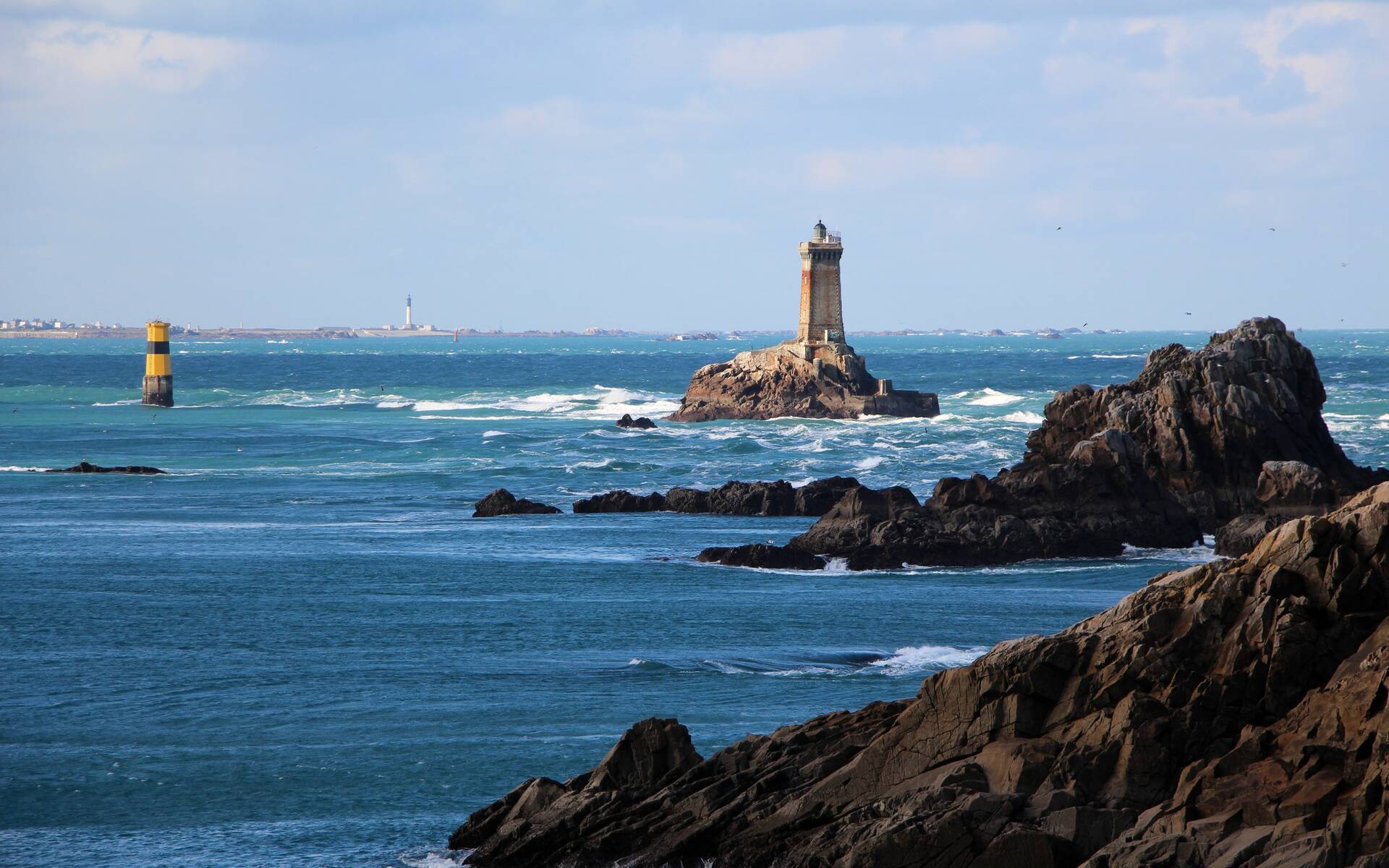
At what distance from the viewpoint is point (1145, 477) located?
38938 millimetres

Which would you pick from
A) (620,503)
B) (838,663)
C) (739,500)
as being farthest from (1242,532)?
(620,503)

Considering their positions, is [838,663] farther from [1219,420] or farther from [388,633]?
[1219,420]

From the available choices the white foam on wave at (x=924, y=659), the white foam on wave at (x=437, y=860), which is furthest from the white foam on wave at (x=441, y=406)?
the white foam on wave at (x=437, y=860)

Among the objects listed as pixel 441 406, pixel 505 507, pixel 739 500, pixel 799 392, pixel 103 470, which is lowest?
pixel 505 507

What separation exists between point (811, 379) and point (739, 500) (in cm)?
4055

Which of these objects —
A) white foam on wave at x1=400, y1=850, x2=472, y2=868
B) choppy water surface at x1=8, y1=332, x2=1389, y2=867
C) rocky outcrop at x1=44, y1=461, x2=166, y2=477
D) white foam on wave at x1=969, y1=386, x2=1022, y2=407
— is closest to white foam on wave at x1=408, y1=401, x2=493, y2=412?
white foam on wave at x1=969, y1=386, x2=1022, y2=407

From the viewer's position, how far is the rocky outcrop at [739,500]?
46.1 metres

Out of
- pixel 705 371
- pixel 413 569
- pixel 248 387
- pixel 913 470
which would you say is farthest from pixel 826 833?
pixel 248 387

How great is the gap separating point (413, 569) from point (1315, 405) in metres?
25.2

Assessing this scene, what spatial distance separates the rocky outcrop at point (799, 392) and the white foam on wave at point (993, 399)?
9276 millimetres

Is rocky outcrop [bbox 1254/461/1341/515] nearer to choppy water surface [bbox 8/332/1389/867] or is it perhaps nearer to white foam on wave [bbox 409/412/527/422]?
choppy water surface [bbox 8/332/1389/867]

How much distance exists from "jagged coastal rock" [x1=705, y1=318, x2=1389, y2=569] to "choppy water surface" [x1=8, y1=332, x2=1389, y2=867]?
115 cm

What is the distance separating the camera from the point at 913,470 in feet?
189

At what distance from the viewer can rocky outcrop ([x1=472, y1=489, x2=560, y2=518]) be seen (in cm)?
4606
